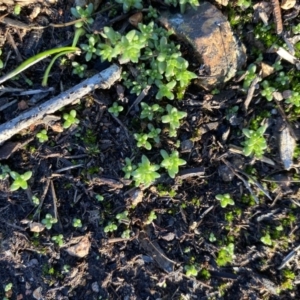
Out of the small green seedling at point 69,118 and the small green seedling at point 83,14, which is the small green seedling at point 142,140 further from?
the small green seedling at point 83,14

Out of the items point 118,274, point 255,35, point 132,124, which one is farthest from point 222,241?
point 255,35

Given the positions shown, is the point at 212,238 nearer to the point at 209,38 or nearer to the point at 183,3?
the point at 209,38

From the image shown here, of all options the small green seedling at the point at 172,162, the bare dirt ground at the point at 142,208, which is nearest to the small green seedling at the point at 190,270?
the bare dirt ground at the point at 142,208

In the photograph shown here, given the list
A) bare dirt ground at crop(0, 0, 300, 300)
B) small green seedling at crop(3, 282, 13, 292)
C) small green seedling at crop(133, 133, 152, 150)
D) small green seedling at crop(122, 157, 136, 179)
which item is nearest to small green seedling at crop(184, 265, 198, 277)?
bare dirt ground at crop(0, 0, 300, 300)

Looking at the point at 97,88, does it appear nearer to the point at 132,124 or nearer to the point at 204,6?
the point at 132,124

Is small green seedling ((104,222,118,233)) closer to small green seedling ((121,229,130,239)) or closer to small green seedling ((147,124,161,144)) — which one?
small green seedling ((121,229,130,239))
